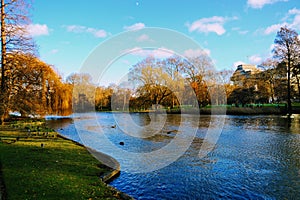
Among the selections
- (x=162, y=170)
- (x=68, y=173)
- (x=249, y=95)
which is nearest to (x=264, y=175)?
(x=162, y=170)

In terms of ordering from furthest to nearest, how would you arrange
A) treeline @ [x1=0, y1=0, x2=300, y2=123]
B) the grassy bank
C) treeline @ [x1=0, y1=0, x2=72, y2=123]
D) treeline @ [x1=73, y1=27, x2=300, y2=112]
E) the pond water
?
treeline @ [x1=73, y1=27, x2=300, y2=112] → treeline @ [x1=0, y1=0, x2=300, y2=123] → treeline @ [x1=0, y1=0, x2=72, y2=123] → the pond water → the grassy bank

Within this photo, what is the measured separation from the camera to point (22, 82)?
72.1 ft

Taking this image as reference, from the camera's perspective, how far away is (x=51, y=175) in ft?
24.2

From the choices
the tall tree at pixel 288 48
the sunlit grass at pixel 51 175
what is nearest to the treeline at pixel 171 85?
the tall tree at pixel 288 48

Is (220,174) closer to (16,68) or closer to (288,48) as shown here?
(16,68)

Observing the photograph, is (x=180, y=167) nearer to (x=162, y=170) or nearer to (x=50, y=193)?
(x=162, y=170)

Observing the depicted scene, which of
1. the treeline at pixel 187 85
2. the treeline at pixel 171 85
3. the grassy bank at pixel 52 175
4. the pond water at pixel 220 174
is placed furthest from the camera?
the treeline at pixel 187 85

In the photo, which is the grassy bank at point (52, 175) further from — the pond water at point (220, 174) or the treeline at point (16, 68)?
the treeline at point (16, 68)

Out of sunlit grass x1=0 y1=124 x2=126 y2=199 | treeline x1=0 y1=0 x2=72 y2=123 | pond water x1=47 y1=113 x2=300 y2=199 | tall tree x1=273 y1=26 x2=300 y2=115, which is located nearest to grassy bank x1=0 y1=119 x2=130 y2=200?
sunlit grass x1=0 y1=124 x2=126 y2=199

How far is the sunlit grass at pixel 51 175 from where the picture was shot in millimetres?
5961

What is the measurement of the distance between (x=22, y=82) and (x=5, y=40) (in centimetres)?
410

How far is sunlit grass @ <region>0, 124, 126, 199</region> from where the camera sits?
235 inches

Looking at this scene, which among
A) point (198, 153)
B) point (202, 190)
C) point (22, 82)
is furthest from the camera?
point (22, 82)

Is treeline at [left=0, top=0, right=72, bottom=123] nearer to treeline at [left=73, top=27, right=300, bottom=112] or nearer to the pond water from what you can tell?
the pond water
